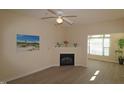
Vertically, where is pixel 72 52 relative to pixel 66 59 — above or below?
above

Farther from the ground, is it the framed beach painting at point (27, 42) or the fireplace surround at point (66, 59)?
the framed beach painting at point (27, 42)

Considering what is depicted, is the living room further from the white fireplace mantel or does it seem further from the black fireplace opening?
the black fireplace opening

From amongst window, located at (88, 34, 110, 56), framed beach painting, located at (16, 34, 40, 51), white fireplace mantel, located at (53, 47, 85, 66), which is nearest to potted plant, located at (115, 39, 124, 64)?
window, located at (88, 34, 110, 56)

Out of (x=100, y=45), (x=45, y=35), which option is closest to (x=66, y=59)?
(x=45, y=35)

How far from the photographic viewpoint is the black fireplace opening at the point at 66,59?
25.8 feet

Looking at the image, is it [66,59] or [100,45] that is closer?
[66,59]

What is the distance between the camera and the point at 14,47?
493cm

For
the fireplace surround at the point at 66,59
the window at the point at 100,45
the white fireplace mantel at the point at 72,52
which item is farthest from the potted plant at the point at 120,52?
the fireplace surround at the point at 66,59

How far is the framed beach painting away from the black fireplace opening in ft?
6.58

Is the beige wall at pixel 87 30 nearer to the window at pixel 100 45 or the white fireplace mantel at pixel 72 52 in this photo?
the white fireplace mantel at pixel 72 52

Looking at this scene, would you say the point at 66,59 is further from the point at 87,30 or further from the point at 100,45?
the point at 100,45

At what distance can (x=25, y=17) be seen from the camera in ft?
17.8

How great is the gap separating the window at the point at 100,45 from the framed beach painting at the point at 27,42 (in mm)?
5733

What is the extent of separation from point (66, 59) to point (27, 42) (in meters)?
3.00
